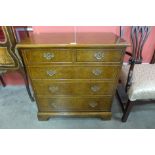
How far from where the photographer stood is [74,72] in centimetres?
127

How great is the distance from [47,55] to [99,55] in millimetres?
444

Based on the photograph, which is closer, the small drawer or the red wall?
the small drawer

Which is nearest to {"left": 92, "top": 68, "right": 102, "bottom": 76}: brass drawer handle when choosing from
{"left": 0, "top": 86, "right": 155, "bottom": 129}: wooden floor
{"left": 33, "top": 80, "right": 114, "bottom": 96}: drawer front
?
{"left": 33, "top": 80, "right": 114, "bottom": 96}: drawer front

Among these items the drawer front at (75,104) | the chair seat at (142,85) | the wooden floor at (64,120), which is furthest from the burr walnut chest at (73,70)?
the chair seat at (142,85)

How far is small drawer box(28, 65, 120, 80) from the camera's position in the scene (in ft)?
4.06

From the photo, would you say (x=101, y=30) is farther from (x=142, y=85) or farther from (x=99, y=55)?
(x=142, y=85)

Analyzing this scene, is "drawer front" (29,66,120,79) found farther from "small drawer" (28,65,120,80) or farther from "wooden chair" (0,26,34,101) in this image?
"wooden chair" (0,26,34,101)

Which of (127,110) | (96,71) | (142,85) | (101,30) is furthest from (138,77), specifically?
(101,30)

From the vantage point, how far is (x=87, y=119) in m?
1.71

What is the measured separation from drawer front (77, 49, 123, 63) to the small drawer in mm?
77

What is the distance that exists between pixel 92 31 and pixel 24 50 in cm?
82
